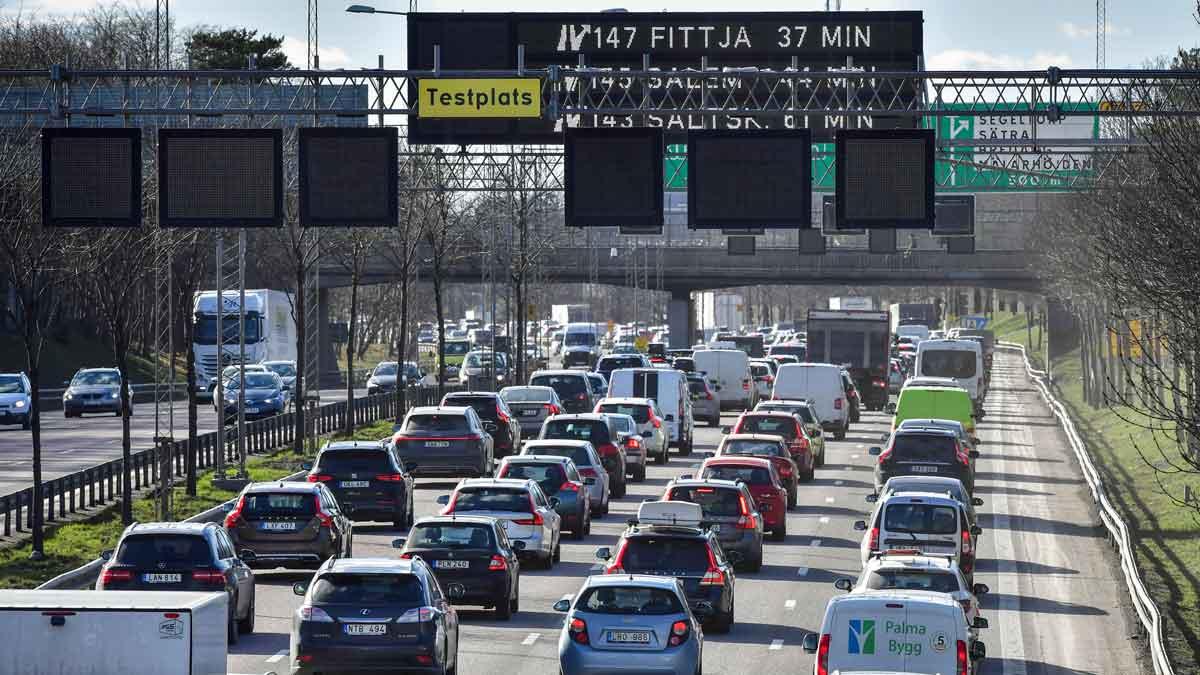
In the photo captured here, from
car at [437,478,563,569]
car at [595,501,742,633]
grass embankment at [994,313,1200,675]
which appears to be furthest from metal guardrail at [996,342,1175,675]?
car at [437,478,563,569]

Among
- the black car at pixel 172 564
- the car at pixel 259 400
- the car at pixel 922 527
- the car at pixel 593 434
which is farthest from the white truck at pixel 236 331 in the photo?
the black car at pixel 172 564

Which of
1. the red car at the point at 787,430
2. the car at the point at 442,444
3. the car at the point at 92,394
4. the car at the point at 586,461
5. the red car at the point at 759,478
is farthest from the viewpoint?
the car at the point at 92,394

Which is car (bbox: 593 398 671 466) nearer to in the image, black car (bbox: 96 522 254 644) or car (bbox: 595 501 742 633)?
car (bbox: 595 501 742 633)

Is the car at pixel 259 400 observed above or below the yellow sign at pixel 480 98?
below

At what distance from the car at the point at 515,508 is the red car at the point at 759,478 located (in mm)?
4041

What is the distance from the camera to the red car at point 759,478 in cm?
3549

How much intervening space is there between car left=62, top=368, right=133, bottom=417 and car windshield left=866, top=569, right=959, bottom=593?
4953 centimetres

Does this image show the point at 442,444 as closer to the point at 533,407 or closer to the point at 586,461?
the point at 586,461

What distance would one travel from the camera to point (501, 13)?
36125 millimetres

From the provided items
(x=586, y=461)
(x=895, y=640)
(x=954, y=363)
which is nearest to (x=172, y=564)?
(x=895, y=640)

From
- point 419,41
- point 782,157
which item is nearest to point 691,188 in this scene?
point 782,157

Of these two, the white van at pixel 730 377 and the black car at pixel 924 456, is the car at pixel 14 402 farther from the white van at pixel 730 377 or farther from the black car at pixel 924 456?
the black car at pixel 924 456

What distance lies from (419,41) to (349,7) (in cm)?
572

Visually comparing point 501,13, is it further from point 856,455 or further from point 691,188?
point 856,455
